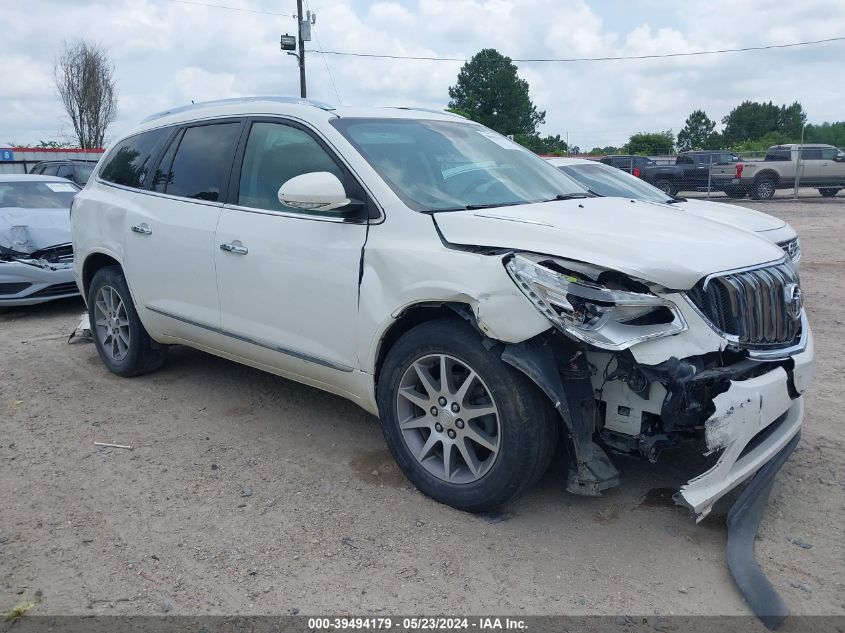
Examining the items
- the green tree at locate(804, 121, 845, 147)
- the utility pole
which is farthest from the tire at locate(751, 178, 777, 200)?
the green tree at locate(804, 121, 845, 147)

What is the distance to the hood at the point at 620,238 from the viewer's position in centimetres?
307

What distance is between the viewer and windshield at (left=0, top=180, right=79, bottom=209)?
902 centimetres

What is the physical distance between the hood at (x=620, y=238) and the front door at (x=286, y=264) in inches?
24.7

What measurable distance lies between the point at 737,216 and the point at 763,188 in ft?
60.1

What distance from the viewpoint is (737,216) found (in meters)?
7.78

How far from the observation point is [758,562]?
3.06m

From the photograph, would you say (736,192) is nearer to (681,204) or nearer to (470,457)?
(681,204)

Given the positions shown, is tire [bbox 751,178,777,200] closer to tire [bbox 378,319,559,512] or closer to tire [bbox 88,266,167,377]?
tire [bbox 88,266,167,377]

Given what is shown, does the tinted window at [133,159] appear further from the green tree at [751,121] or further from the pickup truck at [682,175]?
the green tree at [751,121]

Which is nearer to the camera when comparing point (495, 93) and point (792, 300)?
point (792, 300)

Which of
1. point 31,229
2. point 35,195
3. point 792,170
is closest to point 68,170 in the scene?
point 35,195

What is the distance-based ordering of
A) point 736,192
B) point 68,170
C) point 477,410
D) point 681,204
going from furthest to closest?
point 736,192, point 68,170, point 681,204, point 477,410

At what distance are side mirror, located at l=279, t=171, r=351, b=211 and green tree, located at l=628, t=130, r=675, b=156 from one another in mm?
53360

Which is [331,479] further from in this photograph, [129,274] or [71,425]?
[129,274]
